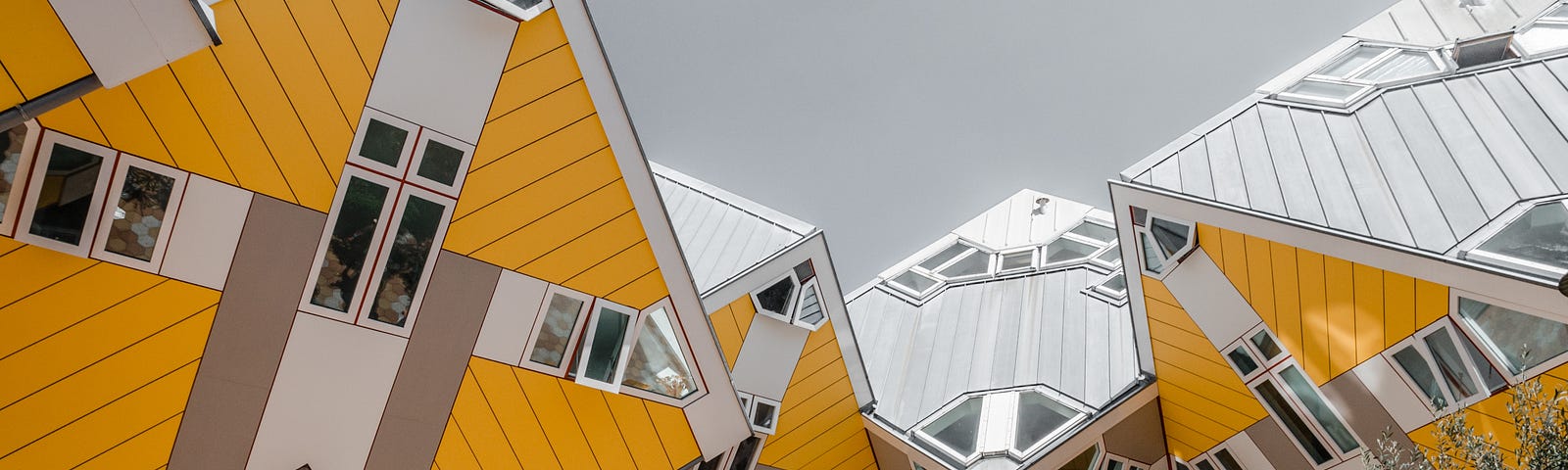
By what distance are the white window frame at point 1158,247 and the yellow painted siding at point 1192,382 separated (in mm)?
154

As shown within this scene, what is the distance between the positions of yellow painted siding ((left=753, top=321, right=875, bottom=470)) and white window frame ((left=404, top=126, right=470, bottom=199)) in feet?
11.5

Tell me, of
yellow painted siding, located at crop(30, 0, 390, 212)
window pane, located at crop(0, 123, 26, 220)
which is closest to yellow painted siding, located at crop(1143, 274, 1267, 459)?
yellow painted siding, located at crop(30, 0, 390, 212)

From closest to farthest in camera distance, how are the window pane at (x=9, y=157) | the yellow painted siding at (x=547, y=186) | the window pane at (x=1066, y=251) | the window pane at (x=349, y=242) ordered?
the window pane at (x=9, y=157), the window pane at (x=349, y=242), the yellow painted siding at (x=547, y=186), the window pane at (x=1066, y=251)

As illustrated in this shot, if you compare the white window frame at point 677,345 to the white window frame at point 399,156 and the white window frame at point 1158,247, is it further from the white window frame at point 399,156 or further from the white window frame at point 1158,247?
the white window frame at point 1158,247

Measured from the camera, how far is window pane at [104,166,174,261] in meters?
3.96

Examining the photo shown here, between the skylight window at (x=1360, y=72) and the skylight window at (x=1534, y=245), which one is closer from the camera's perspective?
the skylight window at (x=1534, y=245)

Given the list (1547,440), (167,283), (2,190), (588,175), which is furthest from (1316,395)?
(2,190)

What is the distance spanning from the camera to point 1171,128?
1048cm

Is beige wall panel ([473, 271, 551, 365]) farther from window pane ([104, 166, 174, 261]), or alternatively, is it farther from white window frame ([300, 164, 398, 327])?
window pane ([104, 166, 174, 261])

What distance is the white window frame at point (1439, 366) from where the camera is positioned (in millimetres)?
5152

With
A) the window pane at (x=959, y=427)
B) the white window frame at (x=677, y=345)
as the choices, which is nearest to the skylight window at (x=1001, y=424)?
the window pane at (x=959, y=427)

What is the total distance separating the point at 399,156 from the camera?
450 cm

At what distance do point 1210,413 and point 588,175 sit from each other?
20.4 feet

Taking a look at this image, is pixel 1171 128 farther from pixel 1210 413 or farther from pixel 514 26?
pixel 514 26
